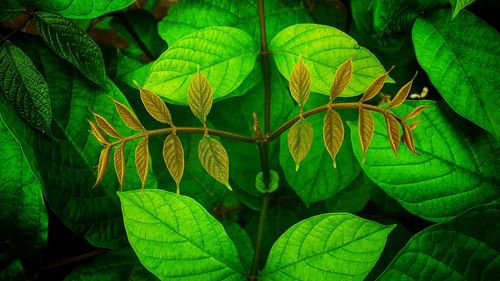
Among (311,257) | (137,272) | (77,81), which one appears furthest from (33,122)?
(311,257)

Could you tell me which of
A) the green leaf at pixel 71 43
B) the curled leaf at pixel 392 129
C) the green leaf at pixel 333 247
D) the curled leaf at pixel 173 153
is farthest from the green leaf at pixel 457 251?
the green leaf at pixel 71 43

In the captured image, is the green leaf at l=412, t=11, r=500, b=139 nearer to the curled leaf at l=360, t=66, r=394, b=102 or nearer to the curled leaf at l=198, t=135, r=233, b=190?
the curled leaf at l=360, t=66, r=394, b=102

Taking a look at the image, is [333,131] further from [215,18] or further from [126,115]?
[215,18]

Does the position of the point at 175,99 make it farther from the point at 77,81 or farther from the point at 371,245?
the point at 371,245

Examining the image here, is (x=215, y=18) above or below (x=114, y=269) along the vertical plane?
above

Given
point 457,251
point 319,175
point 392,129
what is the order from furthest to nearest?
point 319,175, point 457,251, point 392,129

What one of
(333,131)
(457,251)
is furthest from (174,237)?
(457,251)
